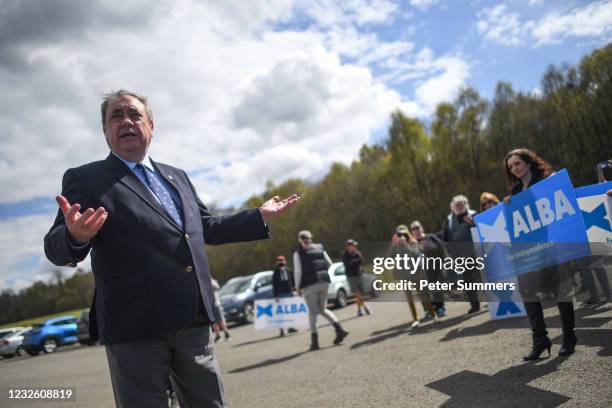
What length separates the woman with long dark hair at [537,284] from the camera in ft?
14.4

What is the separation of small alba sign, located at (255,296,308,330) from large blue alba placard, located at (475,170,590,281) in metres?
7.94

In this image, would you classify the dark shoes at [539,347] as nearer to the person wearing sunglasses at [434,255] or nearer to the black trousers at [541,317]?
the black trousers at [541,317]

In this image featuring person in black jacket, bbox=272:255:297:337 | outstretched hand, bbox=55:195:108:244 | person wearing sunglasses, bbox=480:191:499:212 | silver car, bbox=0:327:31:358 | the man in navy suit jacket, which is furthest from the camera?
silver car, bbox=0:327:31:358

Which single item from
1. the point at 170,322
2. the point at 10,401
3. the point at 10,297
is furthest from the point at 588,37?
the point at 10,297

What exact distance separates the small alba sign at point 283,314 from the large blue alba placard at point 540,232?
794 centimetres

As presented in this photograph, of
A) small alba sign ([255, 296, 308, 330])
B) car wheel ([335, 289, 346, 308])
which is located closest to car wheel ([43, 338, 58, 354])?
car wheel ([335, 289, 346, 308])

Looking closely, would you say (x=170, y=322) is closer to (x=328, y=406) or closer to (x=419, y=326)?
(x=328, y=406)

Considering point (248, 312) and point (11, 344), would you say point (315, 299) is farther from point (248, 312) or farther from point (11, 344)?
point (11, 344)

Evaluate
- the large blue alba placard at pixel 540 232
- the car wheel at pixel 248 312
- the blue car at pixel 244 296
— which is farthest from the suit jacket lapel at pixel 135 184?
the car wheel at pixel 248 312

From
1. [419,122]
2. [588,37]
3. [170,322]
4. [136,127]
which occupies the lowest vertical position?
[170,322]

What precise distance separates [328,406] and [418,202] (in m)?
38.8

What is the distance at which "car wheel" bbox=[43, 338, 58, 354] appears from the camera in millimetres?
21797

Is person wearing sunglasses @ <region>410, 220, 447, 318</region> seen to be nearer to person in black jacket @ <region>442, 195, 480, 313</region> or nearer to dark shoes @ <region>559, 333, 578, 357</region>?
person in black jacket @ <region>442, 195, 480, 313</region>

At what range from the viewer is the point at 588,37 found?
470 centimetres
